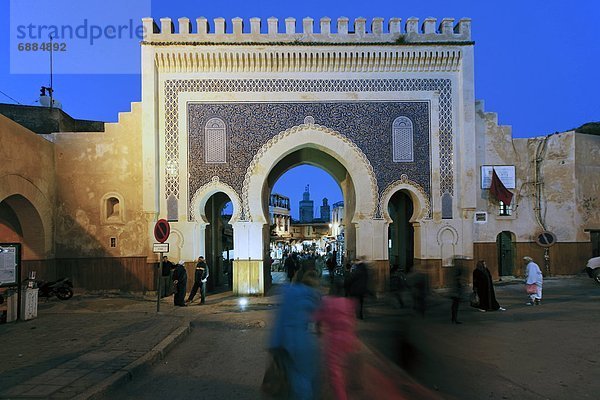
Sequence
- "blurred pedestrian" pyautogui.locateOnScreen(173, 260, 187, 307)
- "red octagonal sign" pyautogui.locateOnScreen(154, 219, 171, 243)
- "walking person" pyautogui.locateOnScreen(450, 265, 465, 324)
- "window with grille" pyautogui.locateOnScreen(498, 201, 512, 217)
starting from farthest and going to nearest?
"window with grille" pyautogui.locateOnScreen(498, 201, 512, 217), "blurred pedestrian" pyautogui.locateOnScreen(173, 260, 187, 307), "red octagonal sign" pyautogui.locateOnScreen(154, 219, 171, 243), "walking person" pyautogui.locateOnScreen(450, 265, 465, 324)

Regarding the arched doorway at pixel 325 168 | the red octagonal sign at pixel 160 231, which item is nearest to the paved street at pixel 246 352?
the red octagonal sign at pixel 160 231

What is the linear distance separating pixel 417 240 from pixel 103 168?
1075cm

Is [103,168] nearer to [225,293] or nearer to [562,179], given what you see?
[225,293]

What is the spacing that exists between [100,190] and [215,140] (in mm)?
4122

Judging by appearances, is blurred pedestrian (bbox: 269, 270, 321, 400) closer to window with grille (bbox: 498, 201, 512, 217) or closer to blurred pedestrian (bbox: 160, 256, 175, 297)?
blurred pedestrian (bbox: 160, 256, 175, 297)

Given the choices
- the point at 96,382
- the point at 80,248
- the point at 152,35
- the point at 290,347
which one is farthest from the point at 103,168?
the point at 290,347

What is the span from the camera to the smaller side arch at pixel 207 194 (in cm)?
1641

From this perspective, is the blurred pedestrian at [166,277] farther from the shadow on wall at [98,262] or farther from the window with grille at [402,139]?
the window with grille at [402,139]

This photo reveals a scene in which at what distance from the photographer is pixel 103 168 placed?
1669 cm

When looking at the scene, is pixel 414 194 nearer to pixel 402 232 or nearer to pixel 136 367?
pixel 402 232

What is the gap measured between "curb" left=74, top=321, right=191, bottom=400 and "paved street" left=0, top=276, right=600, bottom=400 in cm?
2

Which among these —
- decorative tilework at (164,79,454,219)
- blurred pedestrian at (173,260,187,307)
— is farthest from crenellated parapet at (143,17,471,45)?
blurred pedestrian at (173,260,187,307)

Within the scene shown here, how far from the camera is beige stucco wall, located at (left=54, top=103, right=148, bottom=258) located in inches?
651

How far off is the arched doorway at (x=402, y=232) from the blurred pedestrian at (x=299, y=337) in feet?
47.9
